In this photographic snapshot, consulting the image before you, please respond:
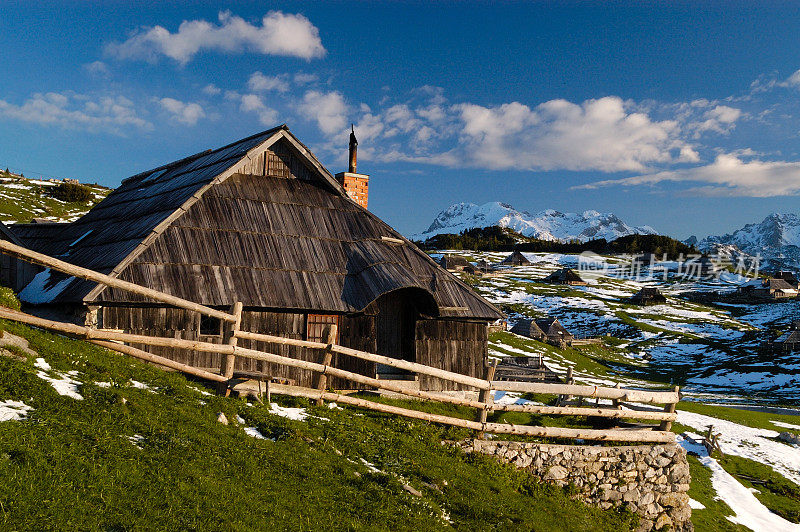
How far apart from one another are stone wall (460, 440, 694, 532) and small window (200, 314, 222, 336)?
8.78 m

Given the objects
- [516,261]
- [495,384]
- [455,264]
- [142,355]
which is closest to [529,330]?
[455,264]

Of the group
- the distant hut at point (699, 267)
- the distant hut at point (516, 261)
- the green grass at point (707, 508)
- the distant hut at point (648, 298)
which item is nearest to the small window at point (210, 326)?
the green grass at point (707, 508)

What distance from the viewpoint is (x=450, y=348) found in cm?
2072

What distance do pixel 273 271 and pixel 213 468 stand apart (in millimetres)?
10697

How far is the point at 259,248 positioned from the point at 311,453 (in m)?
10.1

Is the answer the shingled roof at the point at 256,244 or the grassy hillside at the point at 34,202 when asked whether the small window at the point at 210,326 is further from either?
the grassy hillside at the point at 34,202

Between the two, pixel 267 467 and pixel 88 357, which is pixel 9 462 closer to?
pixel 267 467

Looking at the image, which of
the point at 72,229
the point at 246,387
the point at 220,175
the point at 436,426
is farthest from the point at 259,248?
the point at 72,229

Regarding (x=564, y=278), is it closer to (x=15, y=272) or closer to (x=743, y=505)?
(x=743, y=505)

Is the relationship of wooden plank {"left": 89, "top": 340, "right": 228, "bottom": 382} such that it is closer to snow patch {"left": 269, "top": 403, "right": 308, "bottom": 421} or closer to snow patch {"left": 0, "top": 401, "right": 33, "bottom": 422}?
snow patch {"left": 269, "top": 403, "right": 308, "bottom": 421}

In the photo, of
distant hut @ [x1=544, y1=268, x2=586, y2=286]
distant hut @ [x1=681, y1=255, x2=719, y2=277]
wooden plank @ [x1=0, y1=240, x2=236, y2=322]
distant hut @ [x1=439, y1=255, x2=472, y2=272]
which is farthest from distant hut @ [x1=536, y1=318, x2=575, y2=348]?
distant hut @ [x1=681, y1=255, x2=719, y2=277]

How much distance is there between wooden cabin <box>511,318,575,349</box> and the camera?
254 ft

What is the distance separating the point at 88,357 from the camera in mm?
11562

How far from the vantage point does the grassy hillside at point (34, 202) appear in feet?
246
